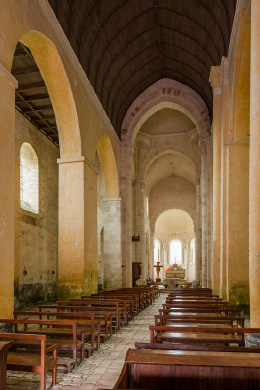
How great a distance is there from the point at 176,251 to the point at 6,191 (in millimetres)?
32664

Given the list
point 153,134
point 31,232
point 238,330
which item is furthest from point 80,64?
point 153,134

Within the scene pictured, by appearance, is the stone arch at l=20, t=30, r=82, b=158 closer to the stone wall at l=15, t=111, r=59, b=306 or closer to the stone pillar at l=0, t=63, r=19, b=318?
the stone pillar at l=0, t=63, r=19, b=318

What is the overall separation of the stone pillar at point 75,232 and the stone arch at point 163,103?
7143 mm

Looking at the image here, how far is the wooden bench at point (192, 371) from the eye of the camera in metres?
2.61

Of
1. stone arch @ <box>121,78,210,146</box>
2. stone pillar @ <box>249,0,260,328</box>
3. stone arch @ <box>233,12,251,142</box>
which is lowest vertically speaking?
stone pillar @ <box>249,0,260,328</box>

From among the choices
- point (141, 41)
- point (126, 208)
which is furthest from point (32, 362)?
point (126, 208)

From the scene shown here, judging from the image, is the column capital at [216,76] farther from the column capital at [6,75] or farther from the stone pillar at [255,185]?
the column capital at [6,75]

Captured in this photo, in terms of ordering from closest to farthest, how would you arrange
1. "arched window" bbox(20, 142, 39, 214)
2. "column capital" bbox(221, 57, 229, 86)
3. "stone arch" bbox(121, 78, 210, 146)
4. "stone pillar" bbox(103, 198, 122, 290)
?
"column capital" bbox(221, 57, 229, 86)
"arched window" bbox(20, 142, 39, 214)
"stone pillar" bbox(103, 198, 122, 290)
"stone arch" bbox(121, 78, 210, 146)

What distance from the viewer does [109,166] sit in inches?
676

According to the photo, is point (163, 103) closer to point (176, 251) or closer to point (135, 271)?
point (135, 271)

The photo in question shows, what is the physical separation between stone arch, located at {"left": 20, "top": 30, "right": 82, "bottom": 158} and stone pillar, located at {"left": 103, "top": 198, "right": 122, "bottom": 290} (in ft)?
21.1

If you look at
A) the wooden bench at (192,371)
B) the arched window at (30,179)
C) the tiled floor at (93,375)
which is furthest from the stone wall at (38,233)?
the wooden bench at (192,371)

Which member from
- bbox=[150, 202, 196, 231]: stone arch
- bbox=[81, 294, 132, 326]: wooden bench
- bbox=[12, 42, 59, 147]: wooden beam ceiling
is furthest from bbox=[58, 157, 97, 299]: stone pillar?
bbox=[150, 202, 196, 231]: stone arch

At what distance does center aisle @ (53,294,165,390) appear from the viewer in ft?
14.7
